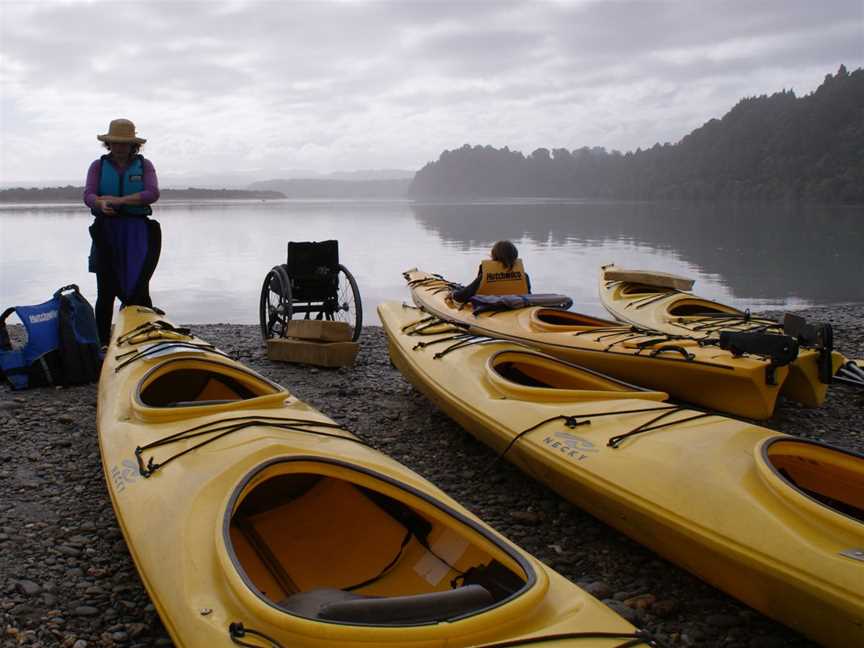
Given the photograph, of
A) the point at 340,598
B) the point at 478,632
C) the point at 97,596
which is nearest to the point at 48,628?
the point at 97,596

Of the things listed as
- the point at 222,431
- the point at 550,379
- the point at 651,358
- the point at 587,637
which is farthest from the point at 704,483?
the point at 651,358

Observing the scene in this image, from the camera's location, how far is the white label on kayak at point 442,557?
7.71ft

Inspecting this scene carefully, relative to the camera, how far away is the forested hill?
59250 mm

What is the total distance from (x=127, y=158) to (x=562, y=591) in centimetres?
507

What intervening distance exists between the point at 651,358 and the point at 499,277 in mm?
2024

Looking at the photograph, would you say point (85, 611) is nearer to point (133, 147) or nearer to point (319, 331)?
point (319, 331)

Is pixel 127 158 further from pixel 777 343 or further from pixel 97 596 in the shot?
pixel 777 343

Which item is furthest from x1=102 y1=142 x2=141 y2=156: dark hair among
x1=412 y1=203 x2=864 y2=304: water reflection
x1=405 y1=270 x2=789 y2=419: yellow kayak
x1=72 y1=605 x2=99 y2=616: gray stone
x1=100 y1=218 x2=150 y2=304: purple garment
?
x1=412 y1=203 x2=864 y2=304: water reflection

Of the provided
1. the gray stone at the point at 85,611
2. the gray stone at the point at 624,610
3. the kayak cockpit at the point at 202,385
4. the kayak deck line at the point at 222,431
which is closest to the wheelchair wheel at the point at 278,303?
the kayak cockpit at the point at 202,385

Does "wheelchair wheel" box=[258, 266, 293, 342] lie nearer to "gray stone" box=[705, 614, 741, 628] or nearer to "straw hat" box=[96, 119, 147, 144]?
"straw hat" box=[96, 119, 147, 144]

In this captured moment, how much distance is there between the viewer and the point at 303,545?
2.76 metres

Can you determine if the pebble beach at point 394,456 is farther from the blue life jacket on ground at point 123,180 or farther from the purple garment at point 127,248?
the blue life jacket on ground at point 123,180

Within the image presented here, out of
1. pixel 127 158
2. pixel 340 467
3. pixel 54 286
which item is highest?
pixel 127 158

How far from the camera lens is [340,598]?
7.23 ft
